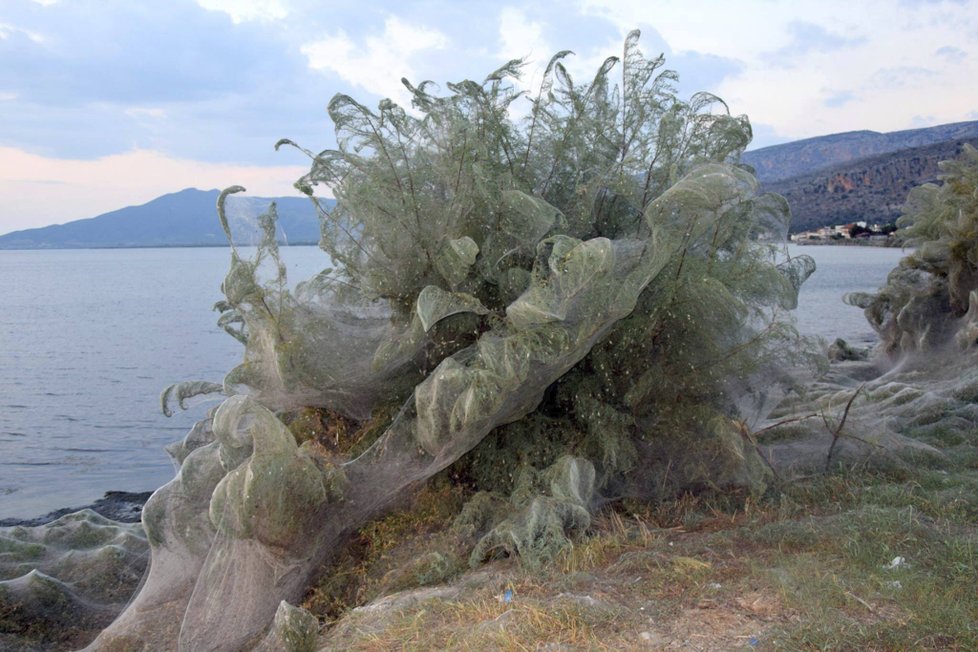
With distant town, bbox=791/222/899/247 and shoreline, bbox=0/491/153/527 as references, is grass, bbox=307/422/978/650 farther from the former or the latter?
distant town, bbox=791/222/899/247

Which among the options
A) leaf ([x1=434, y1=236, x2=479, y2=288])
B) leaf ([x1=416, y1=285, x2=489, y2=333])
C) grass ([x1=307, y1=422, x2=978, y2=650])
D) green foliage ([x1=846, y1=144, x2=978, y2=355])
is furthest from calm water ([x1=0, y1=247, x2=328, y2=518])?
green foliage ([x1=846, y1=144, x2=978, y2=355])

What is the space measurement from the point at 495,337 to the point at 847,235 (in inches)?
2960

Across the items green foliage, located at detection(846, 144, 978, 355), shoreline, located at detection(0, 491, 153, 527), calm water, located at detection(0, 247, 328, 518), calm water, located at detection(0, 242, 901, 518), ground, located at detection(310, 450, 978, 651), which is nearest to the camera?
ground, located at detection(310, 450, 978, 651)

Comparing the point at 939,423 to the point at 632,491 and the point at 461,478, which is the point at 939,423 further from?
the point at 461,478

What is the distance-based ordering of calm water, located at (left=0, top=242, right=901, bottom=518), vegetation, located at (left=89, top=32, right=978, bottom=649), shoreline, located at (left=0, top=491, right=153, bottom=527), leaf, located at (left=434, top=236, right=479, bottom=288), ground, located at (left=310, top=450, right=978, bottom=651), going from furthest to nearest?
1. calm water, located at (left=0, top=242, right=901, bottom=518)
2. shoreline, located at (left=0, top=491, right=153, bottom=527)
3. leaf, located at (left=434, top=236, right=479, bottom=288)
4. vegetation, located at (left=89, top=32, right=978, bottom=649)
5. ground, located at (left=310, top=450, right=978, bottom=651)

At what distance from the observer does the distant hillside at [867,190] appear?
232 ft

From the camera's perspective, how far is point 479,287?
22.9 ft

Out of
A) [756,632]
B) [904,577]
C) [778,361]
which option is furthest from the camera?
[778,361]

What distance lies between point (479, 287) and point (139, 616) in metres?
3.78

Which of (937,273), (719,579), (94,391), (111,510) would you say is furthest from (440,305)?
(94,391)

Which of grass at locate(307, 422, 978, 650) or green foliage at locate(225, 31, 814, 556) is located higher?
green foliage at locate(225, 31, 814, 556)

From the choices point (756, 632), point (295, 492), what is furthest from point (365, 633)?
point (756, 632)

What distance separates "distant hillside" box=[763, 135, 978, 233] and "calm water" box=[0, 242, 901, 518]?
24639 mm

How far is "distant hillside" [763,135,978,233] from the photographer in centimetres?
7075
